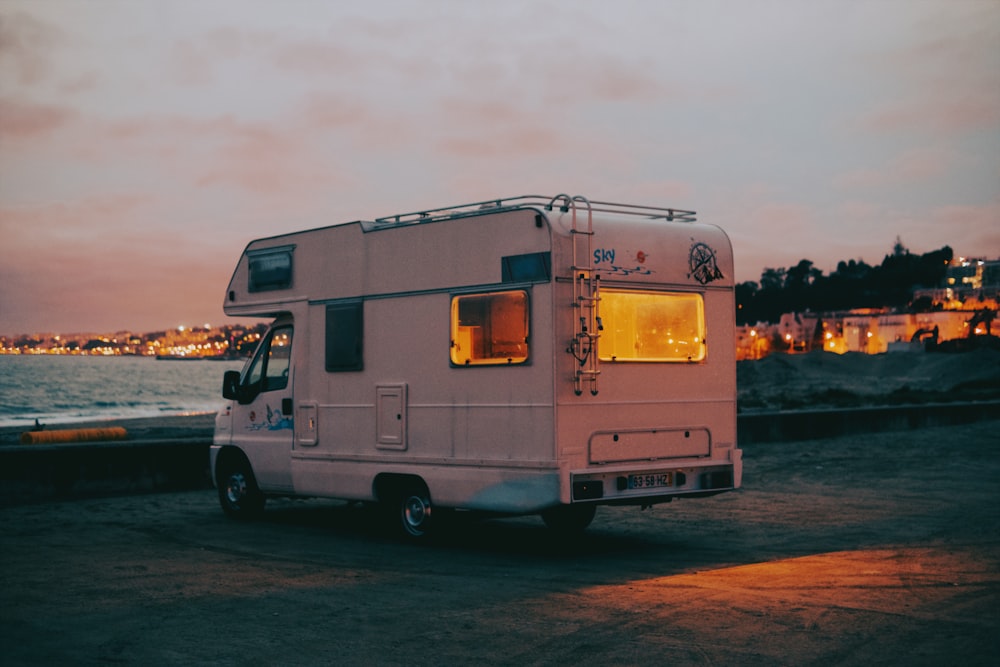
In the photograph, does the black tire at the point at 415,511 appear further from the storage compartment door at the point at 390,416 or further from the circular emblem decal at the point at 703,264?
the circular emblem decal at the point at 703,264

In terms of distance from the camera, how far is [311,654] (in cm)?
652

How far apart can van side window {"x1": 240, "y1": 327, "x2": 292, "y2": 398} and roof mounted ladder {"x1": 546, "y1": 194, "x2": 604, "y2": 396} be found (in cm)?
416

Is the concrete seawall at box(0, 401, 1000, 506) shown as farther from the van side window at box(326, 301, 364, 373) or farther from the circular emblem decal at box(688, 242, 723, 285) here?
the circular emblem decal at box(688, 242, 723, 285)

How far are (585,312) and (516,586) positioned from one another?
257cm

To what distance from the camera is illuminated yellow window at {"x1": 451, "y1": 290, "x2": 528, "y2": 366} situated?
10.1 m

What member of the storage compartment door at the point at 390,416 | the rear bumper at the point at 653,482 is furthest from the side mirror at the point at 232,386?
the rear bumper at the point at 653,482

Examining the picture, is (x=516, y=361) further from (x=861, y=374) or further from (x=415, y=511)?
(x=861, y=374)

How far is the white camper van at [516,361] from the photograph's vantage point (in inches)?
392

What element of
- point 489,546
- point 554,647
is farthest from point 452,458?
point 554,647

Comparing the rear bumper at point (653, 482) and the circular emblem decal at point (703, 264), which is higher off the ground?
the circular emblem decal at point (703, 264)

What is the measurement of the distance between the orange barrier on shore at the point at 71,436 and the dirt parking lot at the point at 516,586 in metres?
4.36

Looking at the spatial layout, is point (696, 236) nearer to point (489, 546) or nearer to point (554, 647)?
point (489, 546)

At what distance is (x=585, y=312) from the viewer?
9.99 m

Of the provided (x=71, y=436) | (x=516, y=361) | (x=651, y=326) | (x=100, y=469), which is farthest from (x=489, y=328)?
(x=71, y=436)
